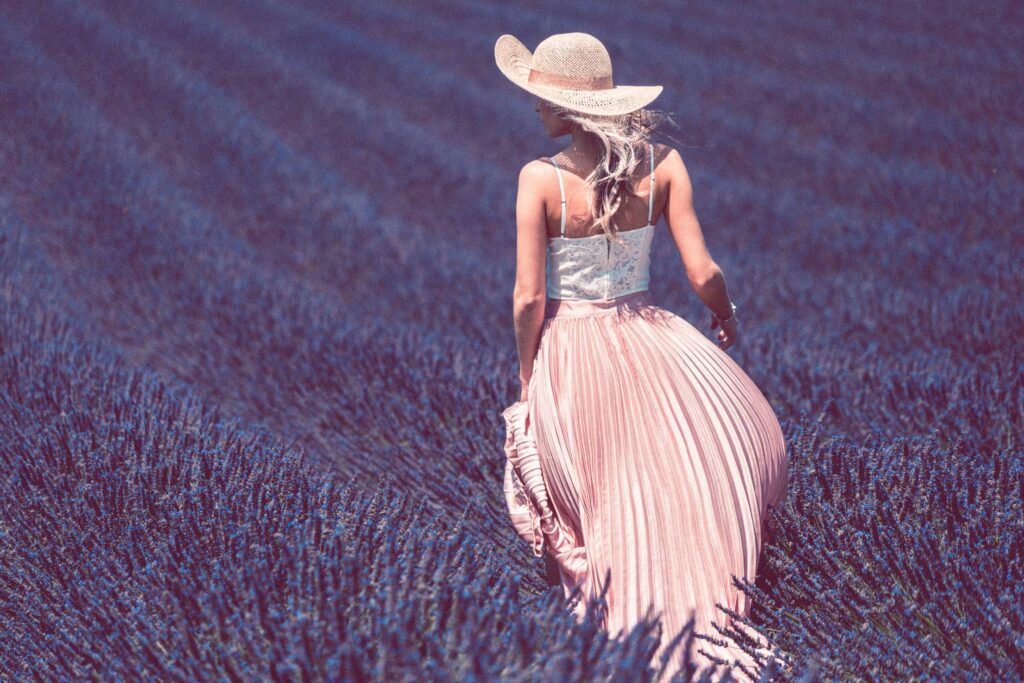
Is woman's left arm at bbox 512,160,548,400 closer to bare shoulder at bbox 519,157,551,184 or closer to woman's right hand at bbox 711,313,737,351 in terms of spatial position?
bare shoulder at bbox 519,157,551,184

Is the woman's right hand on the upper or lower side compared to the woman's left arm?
lower

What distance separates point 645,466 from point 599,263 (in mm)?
409

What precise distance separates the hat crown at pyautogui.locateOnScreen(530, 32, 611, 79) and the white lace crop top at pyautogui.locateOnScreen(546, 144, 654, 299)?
0.19m

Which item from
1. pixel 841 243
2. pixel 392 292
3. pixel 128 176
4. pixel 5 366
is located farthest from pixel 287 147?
pixel 5 366

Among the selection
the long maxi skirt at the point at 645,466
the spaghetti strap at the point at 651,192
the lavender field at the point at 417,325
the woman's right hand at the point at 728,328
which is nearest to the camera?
the lavender field at the point at 417,325

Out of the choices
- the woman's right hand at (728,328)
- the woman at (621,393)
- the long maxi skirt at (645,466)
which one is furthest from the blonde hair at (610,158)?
the woman's right hand at (728,328)

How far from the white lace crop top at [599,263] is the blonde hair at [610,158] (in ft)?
0.11

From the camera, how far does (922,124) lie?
19.7ft

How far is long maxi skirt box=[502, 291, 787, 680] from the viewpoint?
→ 183cm

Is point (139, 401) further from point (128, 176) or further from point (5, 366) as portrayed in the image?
point (128, 176)

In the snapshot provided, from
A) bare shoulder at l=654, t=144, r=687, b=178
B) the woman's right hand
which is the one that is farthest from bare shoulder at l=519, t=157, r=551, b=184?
the woman's right hand

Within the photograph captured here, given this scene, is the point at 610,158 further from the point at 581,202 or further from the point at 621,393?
the point at 621,393

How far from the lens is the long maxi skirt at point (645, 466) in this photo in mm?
1832

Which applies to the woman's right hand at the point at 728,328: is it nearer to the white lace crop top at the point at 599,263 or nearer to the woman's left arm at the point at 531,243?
the white lace crop top at the point at 599,263
